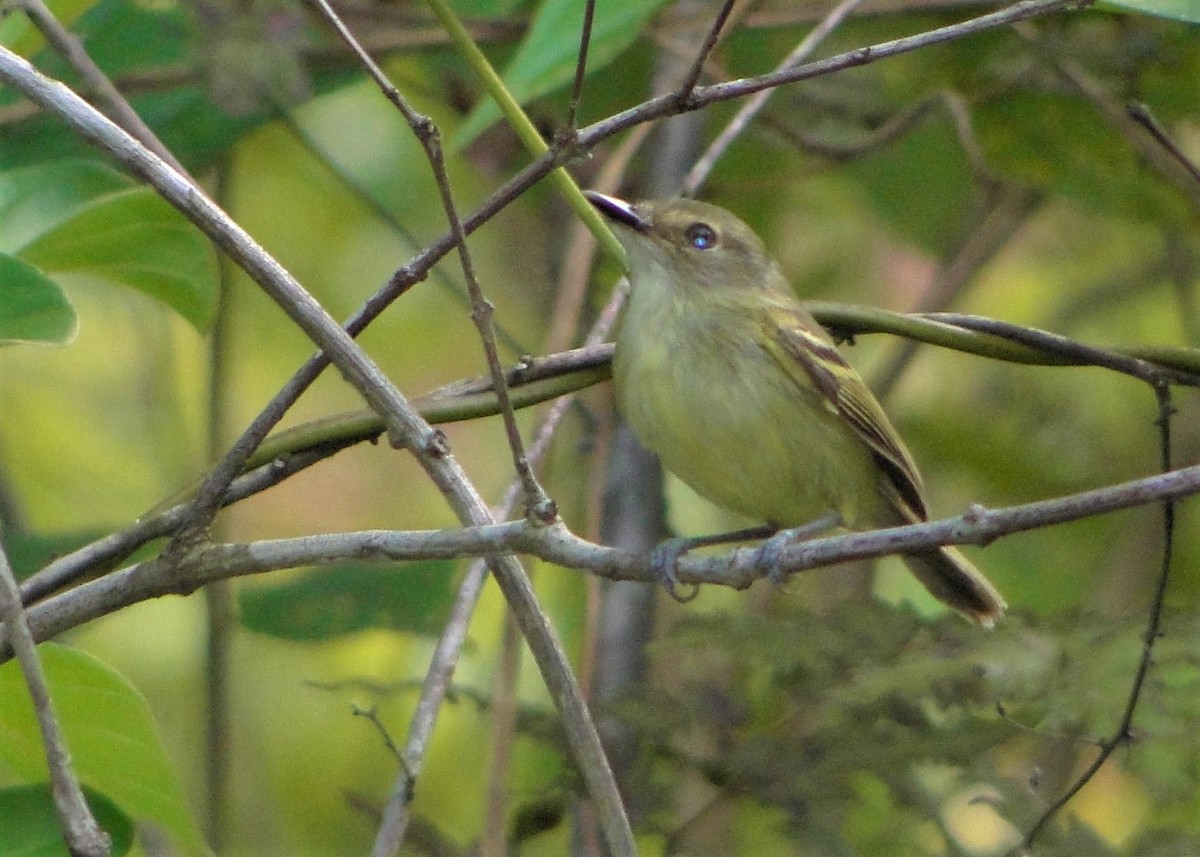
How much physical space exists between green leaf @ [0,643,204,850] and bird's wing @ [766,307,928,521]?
1.41 metres

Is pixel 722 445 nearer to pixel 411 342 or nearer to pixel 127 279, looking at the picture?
pixel 127 279

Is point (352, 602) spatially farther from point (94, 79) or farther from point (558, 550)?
point (558, 550)

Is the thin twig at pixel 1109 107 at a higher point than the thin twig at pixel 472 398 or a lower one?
higher

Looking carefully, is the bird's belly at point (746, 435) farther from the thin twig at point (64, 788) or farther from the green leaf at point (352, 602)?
the thin twig at point (64, 788)

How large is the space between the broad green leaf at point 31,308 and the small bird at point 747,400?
0.99 meters

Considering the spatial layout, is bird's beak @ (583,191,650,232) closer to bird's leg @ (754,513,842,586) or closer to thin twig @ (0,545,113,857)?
bird's leg @ (754,513,842,586)

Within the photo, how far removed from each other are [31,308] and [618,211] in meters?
1.30

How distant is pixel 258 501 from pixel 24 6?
9.85 feet

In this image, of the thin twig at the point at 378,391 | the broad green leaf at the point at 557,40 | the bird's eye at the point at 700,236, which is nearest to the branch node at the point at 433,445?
the thin twig at the point at 378,391

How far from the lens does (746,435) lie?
9.41 ft

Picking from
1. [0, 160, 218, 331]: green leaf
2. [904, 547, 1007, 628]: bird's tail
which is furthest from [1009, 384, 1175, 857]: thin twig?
[0, 160, 218, 331]: green leaf

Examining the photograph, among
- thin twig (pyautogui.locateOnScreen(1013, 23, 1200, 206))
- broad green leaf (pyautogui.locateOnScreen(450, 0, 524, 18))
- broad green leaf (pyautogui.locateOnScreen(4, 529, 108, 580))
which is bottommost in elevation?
broad green leaf (pyautogui.locateOnScreen(4, 529, 108, 580))

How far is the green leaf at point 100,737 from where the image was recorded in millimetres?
2230

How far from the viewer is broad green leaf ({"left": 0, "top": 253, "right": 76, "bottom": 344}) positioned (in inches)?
84.4
